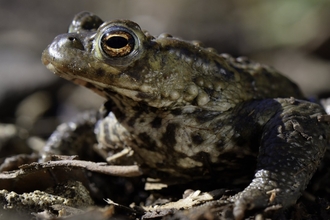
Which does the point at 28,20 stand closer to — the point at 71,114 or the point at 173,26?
the point at 173,26

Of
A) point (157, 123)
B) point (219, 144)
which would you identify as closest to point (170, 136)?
point (157, 123)

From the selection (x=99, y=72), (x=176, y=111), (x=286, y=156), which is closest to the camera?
(x=286, y=156)

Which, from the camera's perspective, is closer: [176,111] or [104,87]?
[104,87]

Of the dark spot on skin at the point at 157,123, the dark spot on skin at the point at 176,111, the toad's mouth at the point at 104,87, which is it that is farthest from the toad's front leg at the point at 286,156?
the toad's mouth at the point at 104,87

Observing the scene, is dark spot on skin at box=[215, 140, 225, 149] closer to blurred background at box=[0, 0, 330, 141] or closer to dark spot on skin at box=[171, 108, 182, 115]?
dark spot on skin at box=[171, 108, 182, 115]

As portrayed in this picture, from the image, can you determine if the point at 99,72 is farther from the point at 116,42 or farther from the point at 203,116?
the point at 203,116

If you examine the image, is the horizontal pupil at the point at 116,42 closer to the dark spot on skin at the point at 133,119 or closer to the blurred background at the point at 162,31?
the dark spot on skin at the point at 133,119

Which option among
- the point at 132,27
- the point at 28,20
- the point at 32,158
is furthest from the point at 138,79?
the point at 28,20

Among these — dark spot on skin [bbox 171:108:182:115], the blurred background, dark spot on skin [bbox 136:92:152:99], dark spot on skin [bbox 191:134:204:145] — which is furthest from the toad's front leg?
the blurred background
